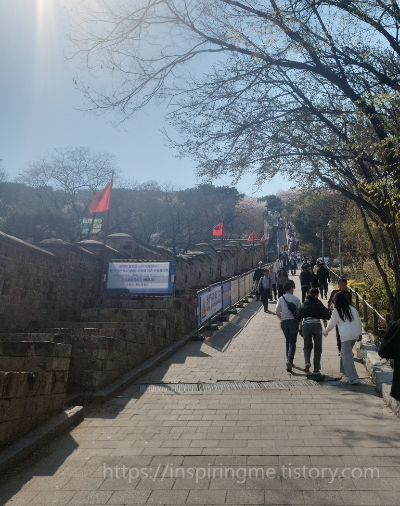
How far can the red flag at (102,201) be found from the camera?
1371 cm

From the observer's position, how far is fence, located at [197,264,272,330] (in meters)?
13.1

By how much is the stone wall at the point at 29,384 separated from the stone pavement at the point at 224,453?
396mm

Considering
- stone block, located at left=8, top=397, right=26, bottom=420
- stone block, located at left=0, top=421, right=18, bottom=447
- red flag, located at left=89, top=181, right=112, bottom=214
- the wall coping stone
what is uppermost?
red flag, located at left=89, top=181, right=112, bottom=214

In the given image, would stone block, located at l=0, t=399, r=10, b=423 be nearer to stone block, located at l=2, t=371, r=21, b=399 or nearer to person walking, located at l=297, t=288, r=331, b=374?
stone block, located at l=2, t=371, r=21, b=399

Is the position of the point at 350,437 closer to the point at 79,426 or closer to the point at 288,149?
the point at 79,426

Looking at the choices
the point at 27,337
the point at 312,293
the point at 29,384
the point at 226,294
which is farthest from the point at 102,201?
the point at 29,384

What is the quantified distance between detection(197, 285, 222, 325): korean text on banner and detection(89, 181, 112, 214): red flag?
3.80 m

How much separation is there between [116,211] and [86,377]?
38087mm

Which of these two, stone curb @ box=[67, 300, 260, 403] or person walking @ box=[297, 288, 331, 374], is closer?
stone curb @ box=[67, 300, 260, 403]

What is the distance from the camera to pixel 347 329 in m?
7.74

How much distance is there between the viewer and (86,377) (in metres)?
7.20

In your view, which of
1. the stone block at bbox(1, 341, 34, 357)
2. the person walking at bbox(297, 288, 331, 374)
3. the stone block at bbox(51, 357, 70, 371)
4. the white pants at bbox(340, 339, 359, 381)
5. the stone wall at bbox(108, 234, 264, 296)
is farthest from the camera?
the stone wall at bbox(108, 234, 264, 296)

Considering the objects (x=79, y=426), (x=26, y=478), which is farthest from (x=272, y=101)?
A: (x=26, y=478)

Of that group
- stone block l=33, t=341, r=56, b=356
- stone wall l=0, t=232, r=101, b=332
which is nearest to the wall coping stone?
stone wall l=0, t=232, r=101, b=332
